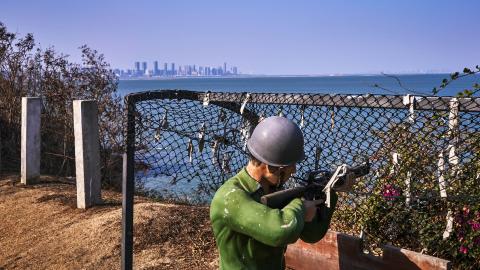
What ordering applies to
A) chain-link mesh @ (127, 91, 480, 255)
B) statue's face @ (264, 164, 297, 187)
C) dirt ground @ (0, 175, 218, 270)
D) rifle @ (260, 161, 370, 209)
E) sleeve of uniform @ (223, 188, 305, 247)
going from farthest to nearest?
dirt ground @ (0, 175, 218, 270)
chain-link mesh @ (127, 91, 480, 255)
statue's face @ (264, 164, 297, 187)
rifle @ (260, 161, 370, 209)
sleeve of uniform @ (223, 188, 305, 247)

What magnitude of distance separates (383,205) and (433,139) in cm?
110

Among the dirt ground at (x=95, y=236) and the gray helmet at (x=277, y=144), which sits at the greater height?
the gray helmet at (x=277, y=144)

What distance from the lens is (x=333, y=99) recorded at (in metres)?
4.49

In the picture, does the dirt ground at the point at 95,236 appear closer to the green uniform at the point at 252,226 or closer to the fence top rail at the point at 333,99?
the fence top rail at the point at 333,99

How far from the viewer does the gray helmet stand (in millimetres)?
3068

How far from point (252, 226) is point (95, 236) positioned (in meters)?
4.15

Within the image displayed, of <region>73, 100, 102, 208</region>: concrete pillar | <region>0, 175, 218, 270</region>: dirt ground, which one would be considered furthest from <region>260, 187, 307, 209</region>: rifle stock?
<region>73, 100, 102, 208</region>: concrete pillar

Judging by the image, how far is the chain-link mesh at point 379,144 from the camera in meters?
4.13

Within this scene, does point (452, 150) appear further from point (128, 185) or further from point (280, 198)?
point (128, 185)

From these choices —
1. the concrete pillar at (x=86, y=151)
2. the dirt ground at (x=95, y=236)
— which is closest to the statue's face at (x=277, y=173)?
the dirt ground at (x=95, y=236)

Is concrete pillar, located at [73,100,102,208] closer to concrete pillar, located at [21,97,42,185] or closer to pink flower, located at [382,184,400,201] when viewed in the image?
concrete pillar, located at [21,97,42,185]

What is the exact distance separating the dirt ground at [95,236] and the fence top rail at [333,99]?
67.8 inches

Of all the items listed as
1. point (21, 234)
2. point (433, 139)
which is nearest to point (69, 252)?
point (21, 234)

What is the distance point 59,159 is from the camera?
11828 millimetres
